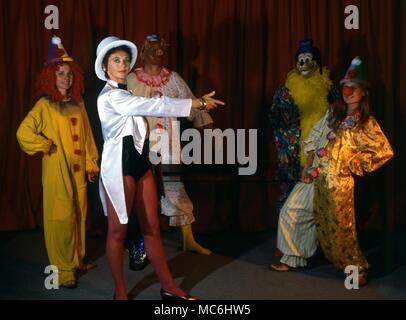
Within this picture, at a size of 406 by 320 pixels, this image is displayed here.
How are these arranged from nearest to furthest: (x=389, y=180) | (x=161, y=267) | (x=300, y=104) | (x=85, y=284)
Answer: (x=161, y=267) → (x=85, y=284) → (x=300, y=104) → (x=389, y=180)

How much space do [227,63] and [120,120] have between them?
175 centimetres

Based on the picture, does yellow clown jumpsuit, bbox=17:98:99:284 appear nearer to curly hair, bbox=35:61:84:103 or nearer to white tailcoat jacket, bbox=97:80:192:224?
curly hair, bbox=35:61:84:103

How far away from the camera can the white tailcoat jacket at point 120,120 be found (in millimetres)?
3051

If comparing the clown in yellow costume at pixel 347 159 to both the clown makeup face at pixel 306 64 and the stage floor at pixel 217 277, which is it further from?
the clown makeup face at pixel 306 64

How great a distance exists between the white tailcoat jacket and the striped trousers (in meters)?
0.97

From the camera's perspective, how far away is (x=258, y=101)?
15.6 feet

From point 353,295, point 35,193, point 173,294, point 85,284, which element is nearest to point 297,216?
point 353,295

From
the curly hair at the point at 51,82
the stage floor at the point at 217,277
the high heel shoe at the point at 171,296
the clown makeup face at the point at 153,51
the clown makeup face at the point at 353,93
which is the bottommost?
the stage floor at the point at 217,277

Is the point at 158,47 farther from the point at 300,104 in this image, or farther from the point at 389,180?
the point at 389,180

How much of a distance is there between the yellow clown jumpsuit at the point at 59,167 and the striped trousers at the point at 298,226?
114 cm

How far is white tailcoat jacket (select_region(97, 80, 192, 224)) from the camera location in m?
3.05

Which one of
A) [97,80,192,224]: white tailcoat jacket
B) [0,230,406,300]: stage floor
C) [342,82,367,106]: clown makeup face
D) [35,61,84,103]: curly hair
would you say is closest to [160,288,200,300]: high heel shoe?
[0,230,406,300]: stage floor

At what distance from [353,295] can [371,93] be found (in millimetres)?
1842

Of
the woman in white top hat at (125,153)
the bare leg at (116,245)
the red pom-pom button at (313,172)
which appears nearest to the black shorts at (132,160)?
the woman in white top hat at (125,153)
